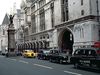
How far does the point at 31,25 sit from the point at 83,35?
3633 cm

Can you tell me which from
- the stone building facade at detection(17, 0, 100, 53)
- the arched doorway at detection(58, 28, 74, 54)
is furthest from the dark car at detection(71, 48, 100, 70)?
the arched doorway at detection(58, 28, 74, 54)

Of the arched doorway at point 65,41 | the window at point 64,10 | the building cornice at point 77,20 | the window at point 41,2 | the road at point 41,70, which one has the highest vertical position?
the window at point 41,2

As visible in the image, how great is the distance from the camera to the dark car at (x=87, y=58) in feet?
61.0

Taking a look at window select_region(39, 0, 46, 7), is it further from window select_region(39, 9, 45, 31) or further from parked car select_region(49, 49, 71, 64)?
parked car select_region(49, 49, 71, 64)

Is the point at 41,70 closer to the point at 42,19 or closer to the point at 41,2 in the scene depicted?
the point at 42,19

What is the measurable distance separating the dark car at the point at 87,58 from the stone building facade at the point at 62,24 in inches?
663

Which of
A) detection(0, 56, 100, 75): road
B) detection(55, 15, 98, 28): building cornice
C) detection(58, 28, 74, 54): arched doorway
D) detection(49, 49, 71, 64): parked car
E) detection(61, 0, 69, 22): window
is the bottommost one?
detection(0, 56, 100, 75): road

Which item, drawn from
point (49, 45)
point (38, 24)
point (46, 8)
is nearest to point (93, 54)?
point (49, 45)

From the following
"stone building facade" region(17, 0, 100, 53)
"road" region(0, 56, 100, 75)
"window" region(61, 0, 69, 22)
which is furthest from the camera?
"window" region(61, 0, 69, 22)

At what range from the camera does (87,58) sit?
19703 mm

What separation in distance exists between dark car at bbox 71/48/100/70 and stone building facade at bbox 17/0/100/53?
16844mm

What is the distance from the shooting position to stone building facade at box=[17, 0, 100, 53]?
39500mm

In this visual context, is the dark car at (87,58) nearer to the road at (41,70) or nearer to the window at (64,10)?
the road at (41,70)

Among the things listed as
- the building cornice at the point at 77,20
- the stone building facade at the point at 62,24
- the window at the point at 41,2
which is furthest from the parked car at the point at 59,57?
the window at the point at 41,2
